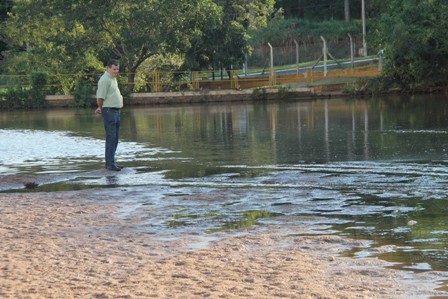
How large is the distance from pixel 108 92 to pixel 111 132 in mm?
730

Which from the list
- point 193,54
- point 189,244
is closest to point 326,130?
point 189,244

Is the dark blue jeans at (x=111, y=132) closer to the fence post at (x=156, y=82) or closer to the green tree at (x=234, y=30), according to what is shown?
the green tree at (x=234, y=30)

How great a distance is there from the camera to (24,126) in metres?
32.5

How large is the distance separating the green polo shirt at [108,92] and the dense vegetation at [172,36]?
99.0 feet

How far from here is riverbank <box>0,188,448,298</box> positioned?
7371 millimetres

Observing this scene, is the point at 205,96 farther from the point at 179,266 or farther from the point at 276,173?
the point at 179,266

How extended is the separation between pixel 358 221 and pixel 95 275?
3716 millimetres

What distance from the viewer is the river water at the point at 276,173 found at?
1045cm

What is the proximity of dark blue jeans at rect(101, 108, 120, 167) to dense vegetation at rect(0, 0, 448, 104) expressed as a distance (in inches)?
1187

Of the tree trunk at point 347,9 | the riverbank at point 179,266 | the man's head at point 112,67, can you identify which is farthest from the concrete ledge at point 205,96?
the riverbank at point 179,266

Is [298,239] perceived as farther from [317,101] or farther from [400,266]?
[317,101]

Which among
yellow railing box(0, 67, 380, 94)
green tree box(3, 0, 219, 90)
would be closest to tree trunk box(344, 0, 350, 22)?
yellow railing box(0, 67, 380, 94)

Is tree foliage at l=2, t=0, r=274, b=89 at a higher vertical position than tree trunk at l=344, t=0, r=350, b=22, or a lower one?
lower

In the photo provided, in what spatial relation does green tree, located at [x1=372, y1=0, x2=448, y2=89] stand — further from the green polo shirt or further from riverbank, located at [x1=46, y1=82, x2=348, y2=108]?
the green polo shirt
